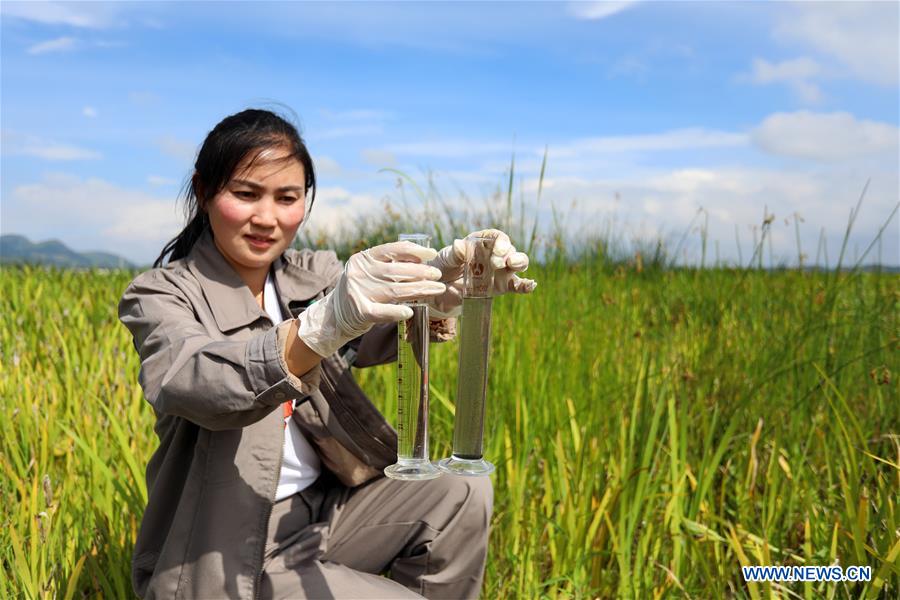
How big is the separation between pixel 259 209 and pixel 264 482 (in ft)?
2.18

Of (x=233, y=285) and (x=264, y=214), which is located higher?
(x=264, y=214)

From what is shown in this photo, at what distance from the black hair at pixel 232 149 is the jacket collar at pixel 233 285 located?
0.12 metres

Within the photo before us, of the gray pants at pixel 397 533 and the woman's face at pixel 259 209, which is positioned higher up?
the woman's face at pixel 259 209

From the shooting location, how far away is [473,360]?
138 centimetres

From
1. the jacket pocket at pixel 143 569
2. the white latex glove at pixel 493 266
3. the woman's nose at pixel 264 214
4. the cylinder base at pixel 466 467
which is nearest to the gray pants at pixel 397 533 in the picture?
the jacket pocket at pixel 143 569

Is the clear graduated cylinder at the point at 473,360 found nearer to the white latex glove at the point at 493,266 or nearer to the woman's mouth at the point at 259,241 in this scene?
the white latex glove at the point at 493,266

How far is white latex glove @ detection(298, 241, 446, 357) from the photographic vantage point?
1367 mm

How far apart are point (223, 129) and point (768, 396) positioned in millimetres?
2323

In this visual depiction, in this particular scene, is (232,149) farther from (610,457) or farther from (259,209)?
(610,457)

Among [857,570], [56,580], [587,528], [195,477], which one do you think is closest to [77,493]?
[56,580]

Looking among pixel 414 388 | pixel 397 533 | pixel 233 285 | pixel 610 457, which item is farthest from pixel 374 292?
pixel 610 457

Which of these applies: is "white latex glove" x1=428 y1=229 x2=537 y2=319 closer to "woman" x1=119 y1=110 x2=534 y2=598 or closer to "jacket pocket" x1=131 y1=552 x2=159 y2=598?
"woman" x1=119 y1=110 x2=534 y2=598

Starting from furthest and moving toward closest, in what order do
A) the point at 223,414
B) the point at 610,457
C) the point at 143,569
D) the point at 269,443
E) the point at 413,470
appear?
the point at 610,457 < the point at 143,569 < the point at 269,443 < the point at 223,414 < the point at 413,470

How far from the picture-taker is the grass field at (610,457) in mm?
2203
